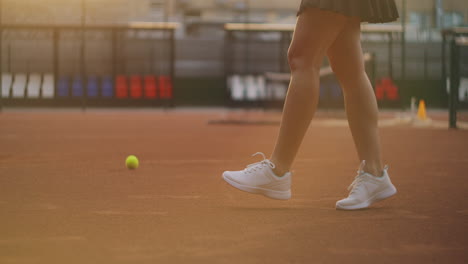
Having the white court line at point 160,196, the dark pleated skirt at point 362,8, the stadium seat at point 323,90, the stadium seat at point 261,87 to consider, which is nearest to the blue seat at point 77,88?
the stadium seat at point 261,87

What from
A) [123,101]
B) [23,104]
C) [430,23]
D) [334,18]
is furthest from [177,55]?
[334,18]

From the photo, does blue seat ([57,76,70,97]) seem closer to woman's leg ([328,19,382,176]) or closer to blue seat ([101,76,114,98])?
blue seat ([101,76,114,98])

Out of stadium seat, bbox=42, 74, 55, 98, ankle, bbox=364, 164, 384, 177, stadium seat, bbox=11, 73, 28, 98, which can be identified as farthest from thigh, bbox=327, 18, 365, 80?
stadium seat, bbox=11, 73, 28, 98

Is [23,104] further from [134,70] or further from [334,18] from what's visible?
[334,18]

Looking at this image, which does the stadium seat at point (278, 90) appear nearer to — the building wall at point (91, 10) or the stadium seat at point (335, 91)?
the stadium seat at point (335, 91)

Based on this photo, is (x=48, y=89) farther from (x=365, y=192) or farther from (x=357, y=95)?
(x=365, y=192)

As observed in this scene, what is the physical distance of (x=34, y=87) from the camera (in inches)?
678

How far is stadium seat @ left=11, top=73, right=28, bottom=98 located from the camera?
17.1 meters

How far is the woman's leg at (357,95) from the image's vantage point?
2.96 metres

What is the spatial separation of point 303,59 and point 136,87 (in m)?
14.6

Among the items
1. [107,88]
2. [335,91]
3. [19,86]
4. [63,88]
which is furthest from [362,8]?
[19,86]

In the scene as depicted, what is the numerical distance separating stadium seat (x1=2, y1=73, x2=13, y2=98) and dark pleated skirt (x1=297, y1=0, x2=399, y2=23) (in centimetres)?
1532

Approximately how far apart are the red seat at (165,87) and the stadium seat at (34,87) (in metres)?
2.99

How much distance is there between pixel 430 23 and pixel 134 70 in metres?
8.64
